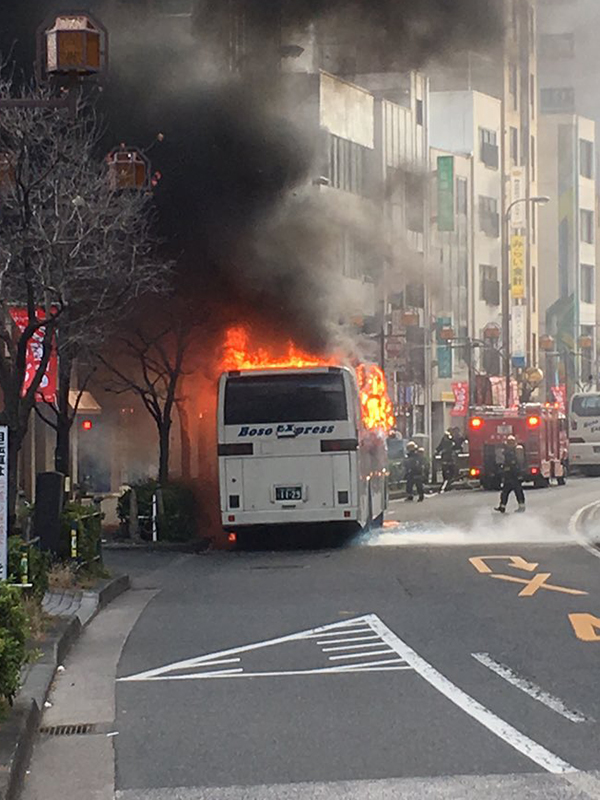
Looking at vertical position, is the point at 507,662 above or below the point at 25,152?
below

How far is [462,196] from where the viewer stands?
245 feet

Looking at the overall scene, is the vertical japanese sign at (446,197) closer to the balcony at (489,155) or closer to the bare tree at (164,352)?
the balcony at (489,155)

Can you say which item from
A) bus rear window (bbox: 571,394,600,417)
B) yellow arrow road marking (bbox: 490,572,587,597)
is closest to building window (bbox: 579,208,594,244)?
bus rear window (bbox: 571,394,600,417)

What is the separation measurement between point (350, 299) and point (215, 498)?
713 cm

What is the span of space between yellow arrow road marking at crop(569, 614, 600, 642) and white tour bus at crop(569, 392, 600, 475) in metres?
44.3

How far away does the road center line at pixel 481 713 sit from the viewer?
791cm

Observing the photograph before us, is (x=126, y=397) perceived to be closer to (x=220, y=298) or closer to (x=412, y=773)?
(x=220, y=298)

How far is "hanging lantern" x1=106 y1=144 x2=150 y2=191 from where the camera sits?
64.8 ft

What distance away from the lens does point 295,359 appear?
29.2m

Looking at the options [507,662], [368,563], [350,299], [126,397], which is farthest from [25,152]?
[126,397]

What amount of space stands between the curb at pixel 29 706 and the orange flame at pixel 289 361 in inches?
518

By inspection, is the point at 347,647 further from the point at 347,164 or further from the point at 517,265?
the point at 517,265

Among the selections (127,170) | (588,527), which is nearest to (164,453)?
(588,527)

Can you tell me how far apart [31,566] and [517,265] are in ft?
203
